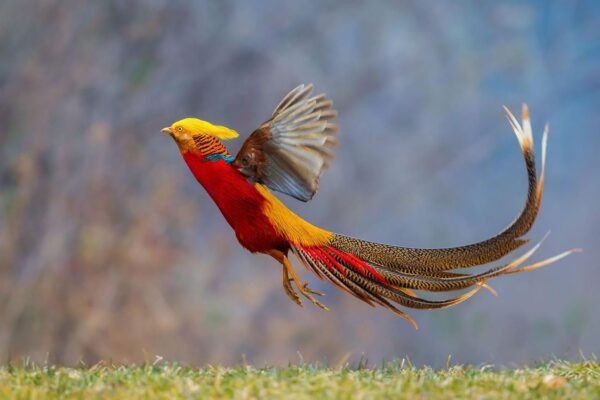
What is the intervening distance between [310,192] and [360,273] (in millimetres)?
331

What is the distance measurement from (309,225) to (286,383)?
1.92ft

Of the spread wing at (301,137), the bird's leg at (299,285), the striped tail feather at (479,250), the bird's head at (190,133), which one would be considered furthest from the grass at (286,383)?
the bird's head at (190,133)

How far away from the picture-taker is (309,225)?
119 inches

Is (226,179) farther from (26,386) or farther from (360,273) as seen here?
(26,386)

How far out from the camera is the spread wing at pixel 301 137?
295 cm

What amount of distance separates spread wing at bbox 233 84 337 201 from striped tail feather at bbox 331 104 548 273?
297 mm

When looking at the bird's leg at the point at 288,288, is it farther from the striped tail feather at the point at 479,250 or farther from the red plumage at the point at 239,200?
the striped tail feather at the point at 479,250

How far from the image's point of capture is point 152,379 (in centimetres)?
279

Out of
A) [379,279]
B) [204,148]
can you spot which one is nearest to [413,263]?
[379,279]

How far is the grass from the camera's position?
2.63 metres

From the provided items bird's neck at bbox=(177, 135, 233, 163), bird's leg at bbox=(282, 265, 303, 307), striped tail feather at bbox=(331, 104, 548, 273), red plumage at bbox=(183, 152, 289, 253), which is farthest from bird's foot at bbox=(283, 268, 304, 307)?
bird's neck at bbox=(177, 135, 233, 163)

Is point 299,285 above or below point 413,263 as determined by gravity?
below

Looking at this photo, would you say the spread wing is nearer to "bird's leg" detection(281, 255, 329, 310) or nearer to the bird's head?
the bird's head

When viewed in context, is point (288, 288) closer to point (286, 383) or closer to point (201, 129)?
point (286, 383)
